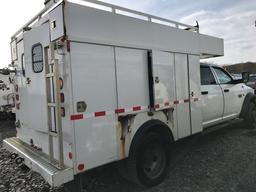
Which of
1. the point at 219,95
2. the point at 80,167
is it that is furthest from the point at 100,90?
the point at 219,95

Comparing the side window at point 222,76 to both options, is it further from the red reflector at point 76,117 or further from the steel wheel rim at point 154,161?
the red reflector at point 76,117

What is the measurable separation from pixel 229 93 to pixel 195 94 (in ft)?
6.60

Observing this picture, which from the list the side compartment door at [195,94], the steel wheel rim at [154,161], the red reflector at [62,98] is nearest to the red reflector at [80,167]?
the red reflector at [62,98]

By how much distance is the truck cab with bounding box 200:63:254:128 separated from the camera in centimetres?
589

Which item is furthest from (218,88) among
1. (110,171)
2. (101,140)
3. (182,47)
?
(101,140)

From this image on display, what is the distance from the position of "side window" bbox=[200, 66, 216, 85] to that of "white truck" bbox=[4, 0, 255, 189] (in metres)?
0.84

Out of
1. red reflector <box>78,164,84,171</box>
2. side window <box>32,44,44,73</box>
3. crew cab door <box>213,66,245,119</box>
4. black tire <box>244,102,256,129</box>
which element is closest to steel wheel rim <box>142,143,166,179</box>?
red reflector <box>78,164,84,171</box>

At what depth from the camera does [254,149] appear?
575 cm

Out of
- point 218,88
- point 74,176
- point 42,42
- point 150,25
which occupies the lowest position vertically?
point 74,176

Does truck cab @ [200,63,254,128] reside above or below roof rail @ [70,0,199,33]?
below

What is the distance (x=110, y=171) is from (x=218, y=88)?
11.1 ft

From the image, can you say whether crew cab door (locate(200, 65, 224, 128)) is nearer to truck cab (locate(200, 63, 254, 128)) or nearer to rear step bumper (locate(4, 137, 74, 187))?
truck cab (locate(200, 63, 254, 128))

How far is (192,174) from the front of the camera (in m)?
4.55

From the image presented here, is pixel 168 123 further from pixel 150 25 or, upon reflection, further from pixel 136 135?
pixel 150 25
